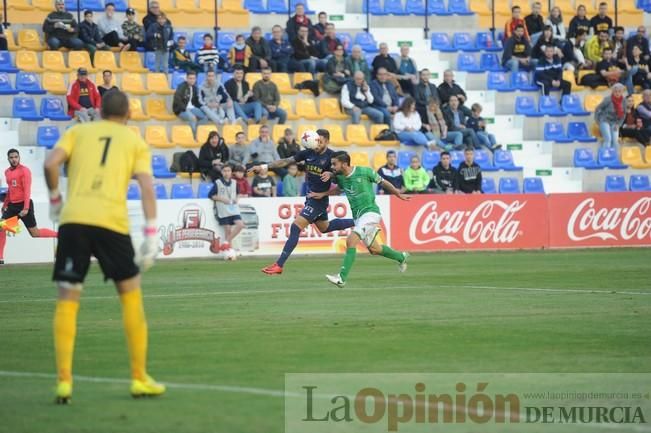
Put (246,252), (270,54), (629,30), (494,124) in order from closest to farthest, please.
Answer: (246,252) → (270,54) → (494,124) → (629,30)

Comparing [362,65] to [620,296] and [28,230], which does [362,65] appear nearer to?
[28,230]

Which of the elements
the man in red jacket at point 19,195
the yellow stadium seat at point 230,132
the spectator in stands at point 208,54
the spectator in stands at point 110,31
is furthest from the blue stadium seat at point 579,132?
the man in red jacket at point 19,195

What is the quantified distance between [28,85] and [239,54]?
5.75m

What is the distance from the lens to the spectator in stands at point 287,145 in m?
29.8

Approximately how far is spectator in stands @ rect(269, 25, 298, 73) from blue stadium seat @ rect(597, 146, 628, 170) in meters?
8.93

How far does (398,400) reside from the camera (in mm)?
9156

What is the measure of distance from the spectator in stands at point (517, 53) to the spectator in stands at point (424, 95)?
3.85 metres

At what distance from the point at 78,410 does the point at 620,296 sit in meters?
10.4

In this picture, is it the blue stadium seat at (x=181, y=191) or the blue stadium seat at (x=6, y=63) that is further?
the blue stadium seat at (x=6, y=63)

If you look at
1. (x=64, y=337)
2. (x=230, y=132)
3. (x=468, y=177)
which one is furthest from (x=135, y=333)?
(x=468, y=177)

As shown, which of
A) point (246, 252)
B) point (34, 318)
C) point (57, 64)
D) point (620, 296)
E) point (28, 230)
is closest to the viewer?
point (34, 318)

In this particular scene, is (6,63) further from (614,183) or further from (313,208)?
(614,183)

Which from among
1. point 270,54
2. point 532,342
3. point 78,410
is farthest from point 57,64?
point 78,410

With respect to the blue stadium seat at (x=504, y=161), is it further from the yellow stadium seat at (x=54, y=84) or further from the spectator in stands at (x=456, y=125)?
the yellow stadium seat at (x=54, y=84)
